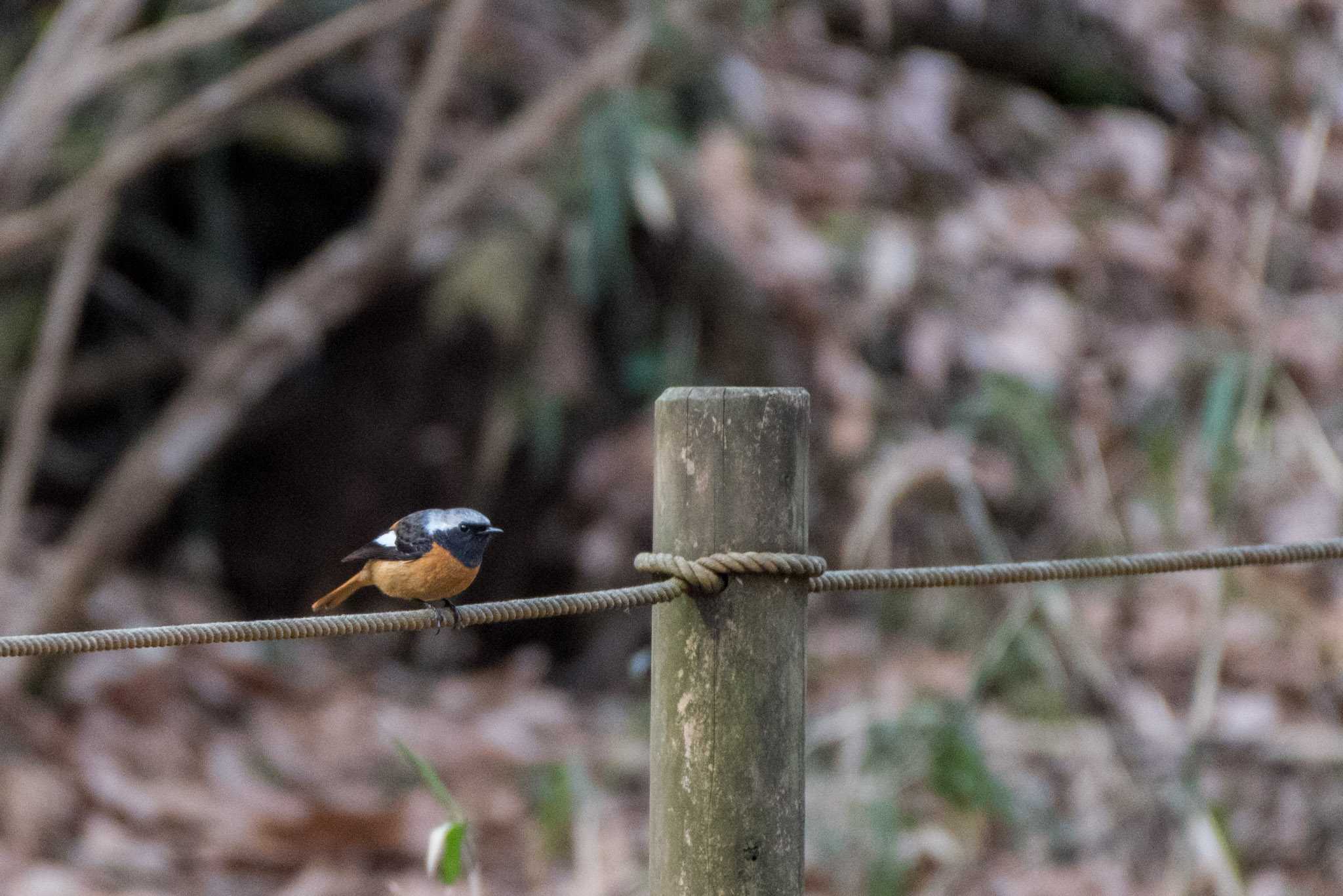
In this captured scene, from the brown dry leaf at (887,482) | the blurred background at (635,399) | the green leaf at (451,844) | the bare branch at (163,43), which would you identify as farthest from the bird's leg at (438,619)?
the bare branch at (163,43)

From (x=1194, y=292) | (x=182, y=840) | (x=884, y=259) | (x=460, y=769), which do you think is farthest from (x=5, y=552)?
(x=1194, y=292)

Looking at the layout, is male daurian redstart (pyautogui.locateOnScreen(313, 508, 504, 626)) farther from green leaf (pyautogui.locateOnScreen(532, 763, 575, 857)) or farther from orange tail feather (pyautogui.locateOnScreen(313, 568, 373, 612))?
green leaf (pyautogui.locateOnScreen(532, 763, 575, 857))

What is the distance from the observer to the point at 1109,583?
4.80 meters

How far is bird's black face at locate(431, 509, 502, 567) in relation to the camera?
6.97 feet

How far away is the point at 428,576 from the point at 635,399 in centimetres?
357

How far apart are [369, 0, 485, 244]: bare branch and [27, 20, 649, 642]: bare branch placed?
82mm

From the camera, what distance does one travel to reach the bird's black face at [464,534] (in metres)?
2.12

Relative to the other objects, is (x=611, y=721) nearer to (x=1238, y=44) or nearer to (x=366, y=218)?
(x=366, y=218)

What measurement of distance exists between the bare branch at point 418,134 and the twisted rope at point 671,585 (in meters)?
2.97

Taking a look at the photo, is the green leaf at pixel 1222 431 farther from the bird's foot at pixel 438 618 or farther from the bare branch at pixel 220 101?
the bare branch at pixel 220 101

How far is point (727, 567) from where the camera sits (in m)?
1.62

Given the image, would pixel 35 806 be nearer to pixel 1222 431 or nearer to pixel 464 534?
pixel 464 534

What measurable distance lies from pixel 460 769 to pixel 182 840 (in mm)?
997

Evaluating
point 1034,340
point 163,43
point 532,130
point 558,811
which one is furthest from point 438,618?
point 1034,340
